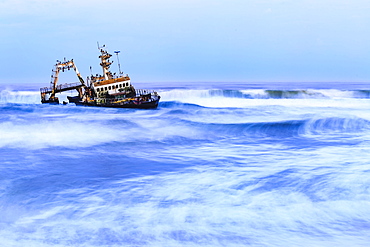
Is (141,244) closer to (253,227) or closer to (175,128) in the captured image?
(253,227)

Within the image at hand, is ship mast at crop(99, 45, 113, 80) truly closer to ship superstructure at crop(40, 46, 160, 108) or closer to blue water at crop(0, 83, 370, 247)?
ship superstructure at crop(40, 46, 160, 108)

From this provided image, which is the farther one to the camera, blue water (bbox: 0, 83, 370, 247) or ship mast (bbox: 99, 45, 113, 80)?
ship mast (bbox: 99, 45, 113, 80)

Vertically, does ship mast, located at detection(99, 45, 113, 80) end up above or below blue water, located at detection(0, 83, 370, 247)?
above

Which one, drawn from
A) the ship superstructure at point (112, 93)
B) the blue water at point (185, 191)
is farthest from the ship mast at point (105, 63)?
the blue water at point (185, 191)

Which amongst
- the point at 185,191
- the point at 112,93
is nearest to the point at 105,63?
the point at 112,93

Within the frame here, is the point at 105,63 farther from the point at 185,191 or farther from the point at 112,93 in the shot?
the point at 185,191

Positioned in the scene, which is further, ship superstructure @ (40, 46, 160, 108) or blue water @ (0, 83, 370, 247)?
ship superstructure @ (40, 46, 160, 108)

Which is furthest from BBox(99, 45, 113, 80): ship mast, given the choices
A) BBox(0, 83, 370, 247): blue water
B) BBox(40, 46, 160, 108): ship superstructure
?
BBox(0, 83, 370, 247): blue water

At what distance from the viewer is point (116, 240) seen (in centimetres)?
586

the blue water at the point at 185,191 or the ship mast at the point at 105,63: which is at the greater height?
the ship mast at the point at 105,63

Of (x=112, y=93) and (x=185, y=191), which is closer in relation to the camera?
(x=185, y=191)

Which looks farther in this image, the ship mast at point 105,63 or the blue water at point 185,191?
the ship mast at point 105,63

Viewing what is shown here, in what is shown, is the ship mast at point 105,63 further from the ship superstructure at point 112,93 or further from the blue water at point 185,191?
the blue water at point 185,191

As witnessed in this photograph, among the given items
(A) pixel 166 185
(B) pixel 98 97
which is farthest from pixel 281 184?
(B) pixel 98 97
